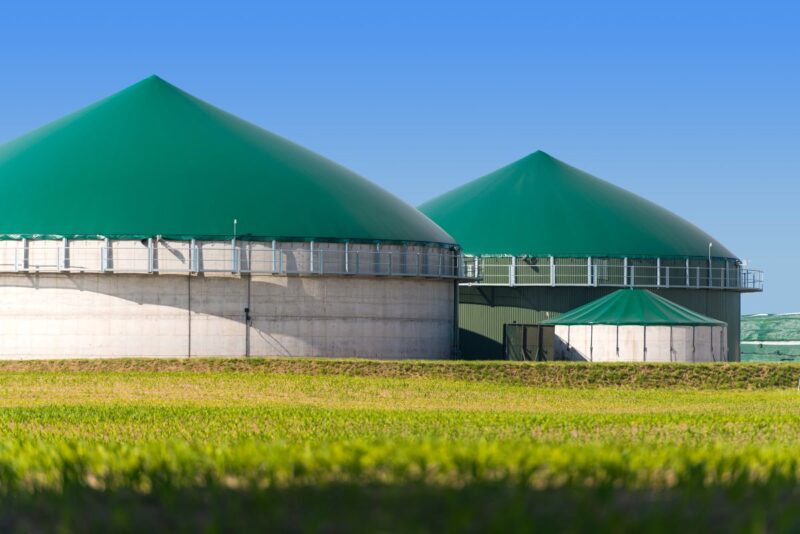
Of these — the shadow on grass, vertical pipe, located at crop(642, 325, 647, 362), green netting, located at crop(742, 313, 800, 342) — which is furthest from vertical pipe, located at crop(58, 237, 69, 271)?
green netting, located at crop(742, 313, 800, 342)

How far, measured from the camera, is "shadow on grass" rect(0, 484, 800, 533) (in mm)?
10812

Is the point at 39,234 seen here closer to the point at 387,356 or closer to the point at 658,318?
the point at 387,356

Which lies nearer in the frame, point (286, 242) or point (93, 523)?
point (93, 523)

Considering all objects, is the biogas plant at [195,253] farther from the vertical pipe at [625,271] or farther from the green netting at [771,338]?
the green netting at [771,338]

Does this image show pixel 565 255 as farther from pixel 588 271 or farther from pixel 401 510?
pixel 401 510

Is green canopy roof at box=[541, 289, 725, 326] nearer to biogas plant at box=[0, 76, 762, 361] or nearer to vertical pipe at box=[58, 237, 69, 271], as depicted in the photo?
biogas plant at box=[0, 76, 762, 361]

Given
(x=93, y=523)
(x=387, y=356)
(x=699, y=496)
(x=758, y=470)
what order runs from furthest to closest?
(x=387, y=356)
(x=758, y=470)
(x=699, y=496)
(x=93, y=523)

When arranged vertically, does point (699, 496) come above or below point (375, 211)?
below

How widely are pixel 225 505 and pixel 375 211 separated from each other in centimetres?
5186

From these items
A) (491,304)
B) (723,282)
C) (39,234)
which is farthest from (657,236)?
(39,234)

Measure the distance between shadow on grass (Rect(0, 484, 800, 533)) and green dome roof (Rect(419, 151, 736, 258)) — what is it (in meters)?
65.4

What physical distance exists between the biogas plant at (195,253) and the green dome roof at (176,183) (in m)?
0.08

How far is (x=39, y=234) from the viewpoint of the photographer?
2259 inches

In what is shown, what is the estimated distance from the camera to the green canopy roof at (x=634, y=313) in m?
63.5
